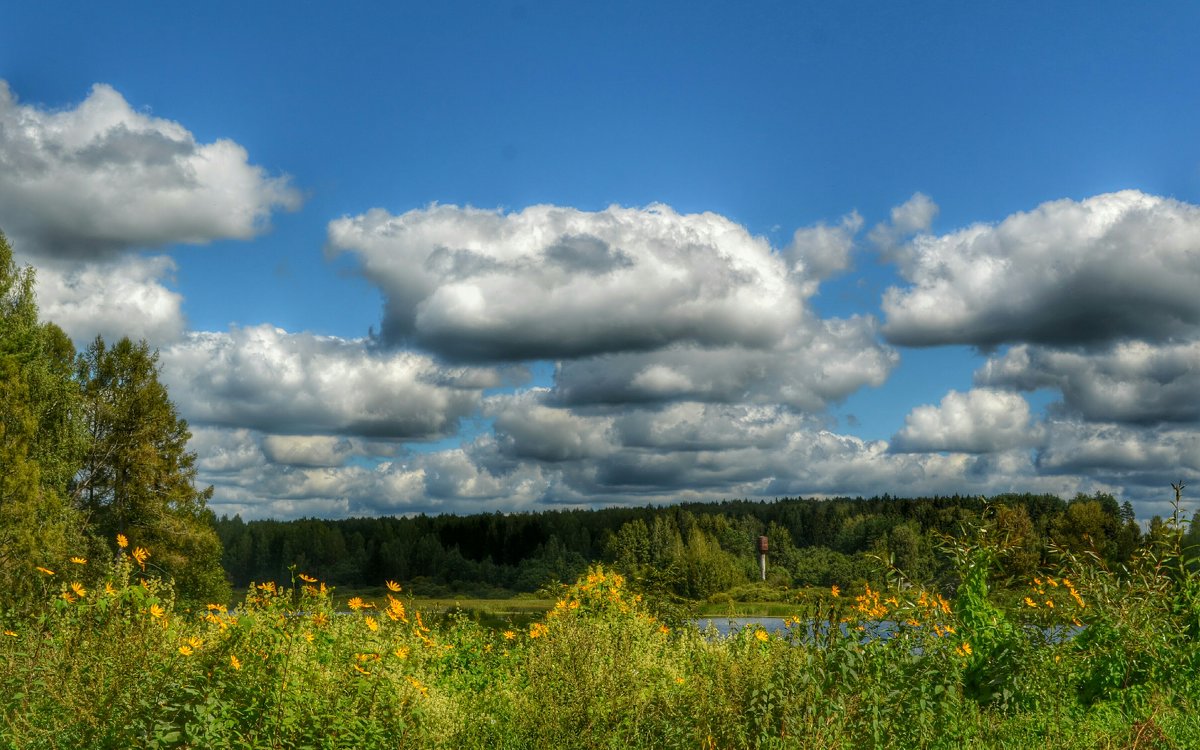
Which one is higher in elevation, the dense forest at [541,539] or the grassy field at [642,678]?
the grassy field at [642,678]

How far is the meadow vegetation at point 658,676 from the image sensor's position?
231 inches

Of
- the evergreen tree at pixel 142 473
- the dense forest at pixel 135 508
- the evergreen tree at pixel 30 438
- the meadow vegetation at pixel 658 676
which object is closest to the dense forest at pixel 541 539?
the dense forest at pixel 135 508

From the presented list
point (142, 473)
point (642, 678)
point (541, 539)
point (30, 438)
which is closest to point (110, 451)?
point (142, 473)

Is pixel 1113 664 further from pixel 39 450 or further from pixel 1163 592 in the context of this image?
pixel 39 450

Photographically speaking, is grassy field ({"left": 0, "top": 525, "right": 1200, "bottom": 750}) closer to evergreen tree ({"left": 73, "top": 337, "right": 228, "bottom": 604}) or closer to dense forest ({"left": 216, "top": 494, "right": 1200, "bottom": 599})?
evergreen tree ({"left": 73, "top": 337, "right": 228, "bottom": 604})

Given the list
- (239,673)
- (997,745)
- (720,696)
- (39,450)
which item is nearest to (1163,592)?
(997,745)

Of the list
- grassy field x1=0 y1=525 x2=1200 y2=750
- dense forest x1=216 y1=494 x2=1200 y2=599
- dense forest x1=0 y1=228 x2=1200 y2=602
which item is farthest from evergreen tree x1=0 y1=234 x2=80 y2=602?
dense forest x1=216 y1=494 x2=1200 y2=599

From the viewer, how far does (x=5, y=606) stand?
12969 mm

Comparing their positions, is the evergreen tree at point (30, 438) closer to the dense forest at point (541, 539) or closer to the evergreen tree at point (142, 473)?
the evergreen tree at point (142, 473)

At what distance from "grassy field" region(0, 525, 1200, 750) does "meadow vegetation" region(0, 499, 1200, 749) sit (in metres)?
0.02

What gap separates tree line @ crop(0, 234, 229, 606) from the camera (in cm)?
2406

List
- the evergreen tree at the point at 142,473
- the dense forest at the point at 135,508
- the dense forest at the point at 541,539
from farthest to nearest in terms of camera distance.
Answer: the dense forest at the point at 541,539, the evergreen tree at the point at 142,473, the dense forest at the point at 135,508

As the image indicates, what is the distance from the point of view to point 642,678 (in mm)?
7961

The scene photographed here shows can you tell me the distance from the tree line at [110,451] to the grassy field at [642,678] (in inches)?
680
